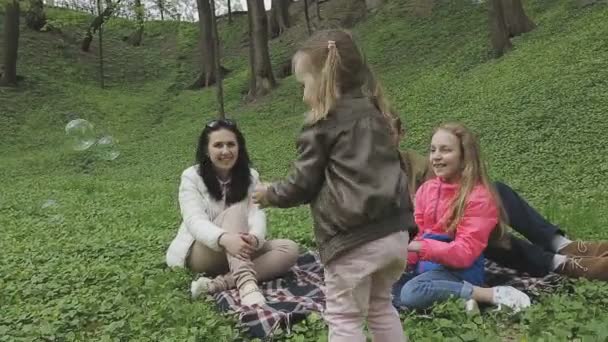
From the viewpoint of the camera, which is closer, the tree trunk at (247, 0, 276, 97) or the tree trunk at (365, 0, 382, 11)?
the tree trunk at (247, 0, 276, 97)

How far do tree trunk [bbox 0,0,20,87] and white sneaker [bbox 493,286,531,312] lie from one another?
67.4 ft

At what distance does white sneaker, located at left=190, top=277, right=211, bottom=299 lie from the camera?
14.5 ft

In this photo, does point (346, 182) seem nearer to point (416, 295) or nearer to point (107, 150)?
point (416, 295)

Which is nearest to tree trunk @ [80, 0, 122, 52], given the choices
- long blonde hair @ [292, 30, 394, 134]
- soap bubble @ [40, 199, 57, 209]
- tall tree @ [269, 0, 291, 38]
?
tall tree @ [269, 0, 291, 38]

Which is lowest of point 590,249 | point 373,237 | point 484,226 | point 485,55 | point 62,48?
point 590,249

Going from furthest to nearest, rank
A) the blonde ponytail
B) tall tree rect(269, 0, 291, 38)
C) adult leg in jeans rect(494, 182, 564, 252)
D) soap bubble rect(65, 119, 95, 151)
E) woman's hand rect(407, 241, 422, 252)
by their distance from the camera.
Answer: tall tree rect(269, 0, 291, 38) < soap bubble rect(65, 119, 95, 151) < adult leg in jeans rect(494, 182, 564, 252) < woman's hand rect(407, 241, 422, 252) < the blonde ponytail

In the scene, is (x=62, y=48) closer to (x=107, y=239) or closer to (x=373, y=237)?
(x=107, y=239)

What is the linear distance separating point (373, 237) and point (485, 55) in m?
14.9

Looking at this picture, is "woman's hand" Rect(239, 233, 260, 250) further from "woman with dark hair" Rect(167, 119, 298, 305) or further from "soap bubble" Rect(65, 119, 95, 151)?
"soap bubble" Rect(65, 119, 95, 151)

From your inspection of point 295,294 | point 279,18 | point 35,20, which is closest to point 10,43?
point 35,20

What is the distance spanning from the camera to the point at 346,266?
2.83 metres

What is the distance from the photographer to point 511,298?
391 centimetres

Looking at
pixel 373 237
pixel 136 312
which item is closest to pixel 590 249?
pixel 373 237

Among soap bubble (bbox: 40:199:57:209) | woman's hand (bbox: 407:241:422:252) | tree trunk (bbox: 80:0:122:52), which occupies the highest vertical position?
tree trunk (bbox: 80:0:122:52)
